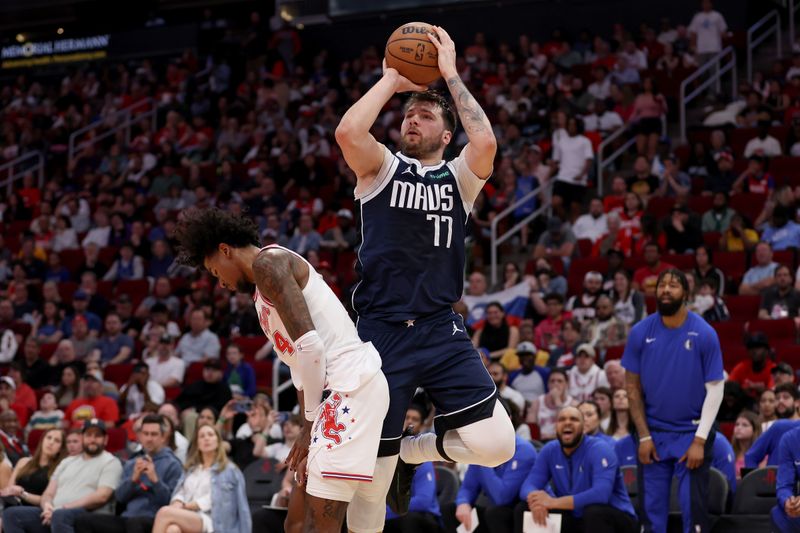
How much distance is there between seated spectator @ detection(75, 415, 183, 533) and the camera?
10297 millimetres

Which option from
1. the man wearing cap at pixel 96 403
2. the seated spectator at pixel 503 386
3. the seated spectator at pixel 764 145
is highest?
the seated spectator at pixel 764 145

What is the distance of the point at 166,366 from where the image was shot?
47.1 ft

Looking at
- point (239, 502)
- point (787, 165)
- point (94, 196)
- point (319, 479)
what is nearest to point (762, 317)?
point (787, 165)

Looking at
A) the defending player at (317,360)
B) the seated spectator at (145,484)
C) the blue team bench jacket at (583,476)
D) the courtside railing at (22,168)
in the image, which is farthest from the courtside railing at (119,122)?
the defending player at (317,360)

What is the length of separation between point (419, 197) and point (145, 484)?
5.86 metres

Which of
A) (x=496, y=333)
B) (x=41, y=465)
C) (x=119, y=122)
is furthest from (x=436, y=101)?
(x=119, y=122)

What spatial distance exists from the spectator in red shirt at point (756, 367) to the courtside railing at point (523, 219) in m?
4.27

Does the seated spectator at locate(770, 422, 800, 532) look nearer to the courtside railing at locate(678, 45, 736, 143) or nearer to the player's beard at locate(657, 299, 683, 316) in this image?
the player's beard at locate(657, 299, 683, 316)

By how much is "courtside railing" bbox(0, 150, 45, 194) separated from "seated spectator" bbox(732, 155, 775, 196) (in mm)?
12720

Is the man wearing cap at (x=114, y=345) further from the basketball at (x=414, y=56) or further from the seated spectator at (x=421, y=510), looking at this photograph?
the basketball at (x=414, y=56)

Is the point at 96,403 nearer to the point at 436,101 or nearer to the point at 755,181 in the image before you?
the point at 755,181

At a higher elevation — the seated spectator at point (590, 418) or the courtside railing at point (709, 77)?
the courtside railing at point (709, 77)

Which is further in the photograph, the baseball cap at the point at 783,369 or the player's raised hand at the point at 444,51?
the baseball cap at the point at 783,369

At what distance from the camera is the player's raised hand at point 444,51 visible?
5.69 m
